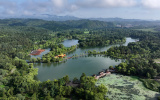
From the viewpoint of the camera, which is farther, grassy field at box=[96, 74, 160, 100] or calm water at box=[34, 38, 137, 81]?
calm water at box=[34, 38, 137, 81]

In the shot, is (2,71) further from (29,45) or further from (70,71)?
(29,45)

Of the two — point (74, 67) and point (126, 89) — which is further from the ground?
point (74, 67)

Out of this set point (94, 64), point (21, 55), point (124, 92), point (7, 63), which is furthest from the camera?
point (21, 55)

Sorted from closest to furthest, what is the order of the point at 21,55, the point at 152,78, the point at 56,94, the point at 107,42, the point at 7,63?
1. the point at 56,94
2. the point at 152,78
3. the point at 7,63
4. the point at 21,55
5. the point at 107,42

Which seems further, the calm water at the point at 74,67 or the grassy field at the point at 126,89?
the calm water at the point at 74,67

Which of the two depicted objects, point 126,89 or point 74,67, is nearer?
point 126,89

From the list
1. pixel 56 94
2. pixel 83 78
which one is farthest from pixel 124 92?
pixel 56 94

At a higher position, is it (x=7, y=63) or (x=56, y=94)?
(x=7, y=63)

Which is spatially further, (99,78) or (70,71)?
(70,71)
